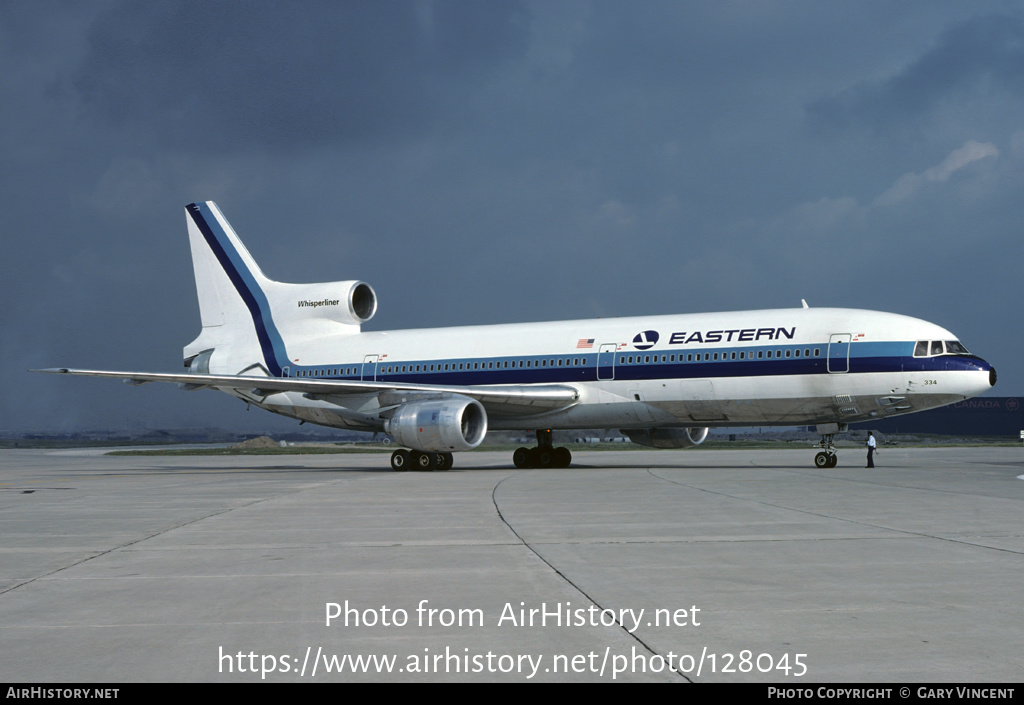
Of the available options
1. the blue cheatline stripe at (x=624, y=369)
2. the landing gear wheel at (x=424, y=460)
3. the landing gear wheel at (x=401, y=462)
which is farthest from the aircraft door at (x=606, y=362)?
the landing gear wheel at (x=401, y=462)

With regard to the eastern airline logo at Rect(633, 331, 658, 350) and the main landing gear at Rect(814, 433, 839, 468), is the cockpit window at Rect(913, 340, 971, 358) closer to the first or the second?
the main landing gear at Rect(814, 433, 839, 468)

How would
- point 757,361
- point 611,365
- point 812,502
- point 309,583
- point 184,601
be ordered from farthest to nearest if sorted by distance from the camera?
point 611,365 → point 757,361 → point 812,502 → point 309,583 → point 184,601

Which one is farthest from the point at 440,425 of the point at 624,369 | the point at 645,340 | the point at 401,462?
the point at 645,340

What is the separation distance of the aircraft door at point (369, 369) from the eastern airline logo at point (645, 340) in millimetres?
9308

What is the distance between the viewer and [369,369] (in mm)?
32500

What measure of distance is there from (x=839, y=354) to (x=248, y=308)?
21.0 m

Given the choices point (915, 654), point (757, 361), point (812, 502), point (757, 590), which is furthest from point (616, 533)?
point (757, 361)

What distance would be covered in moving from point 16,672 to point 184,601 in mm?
2096

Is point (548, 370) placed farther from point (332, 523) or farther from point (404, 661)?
point (404, 661)

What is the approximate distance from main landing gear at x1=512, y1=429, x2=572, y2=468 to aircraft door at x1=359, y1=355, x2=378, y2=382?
5.57m

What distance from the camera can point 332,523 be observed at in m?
13.2

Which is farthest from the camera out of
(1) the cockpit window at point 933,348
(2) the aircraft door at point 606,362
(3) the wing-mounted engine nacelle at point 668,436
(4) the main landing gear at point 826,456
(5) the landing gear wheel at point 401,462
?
(3) the wing-mounted engine nacelle at point 668,436

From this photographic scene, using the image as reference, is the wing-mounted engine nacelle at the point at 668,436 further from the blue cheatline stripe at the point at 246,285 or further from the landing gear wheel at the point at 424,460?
the blue cheatline stripe at the point at 246,285

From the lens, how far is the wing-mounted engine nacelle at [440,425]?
26328mm
